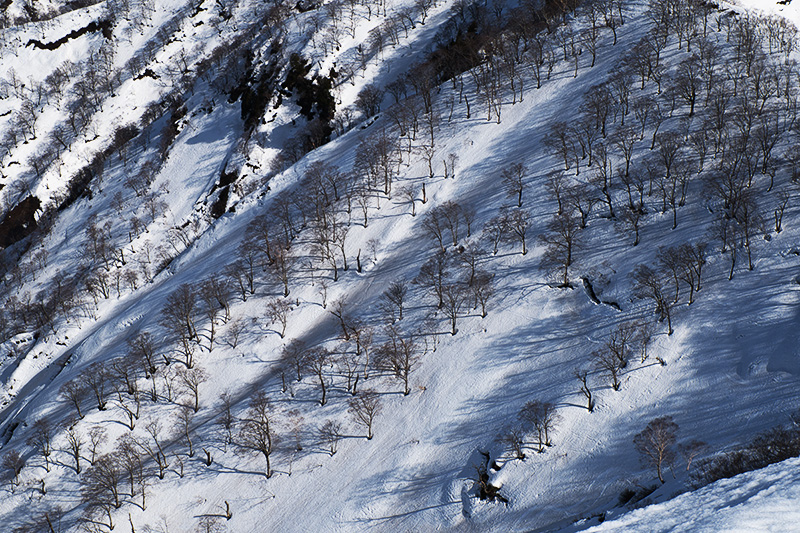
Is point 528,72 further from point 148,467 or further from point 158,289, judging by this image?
point 148,467

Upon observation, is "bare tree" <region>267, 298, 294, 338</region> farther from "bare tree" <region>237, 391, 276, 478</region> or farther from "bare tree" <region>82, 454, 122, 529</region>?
"bare tree" <region>82, 454, 122, 529</region>

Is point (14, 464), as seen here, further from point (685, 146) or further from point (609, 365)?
point (685, 146)

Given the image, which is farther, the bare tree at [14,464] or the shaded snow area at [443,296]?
the bare tree at [14,464]

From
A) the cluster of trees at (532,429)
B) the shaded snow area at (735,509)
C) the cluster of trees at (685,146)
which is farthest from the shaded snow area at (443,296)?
the cluster of trees at (685,146)

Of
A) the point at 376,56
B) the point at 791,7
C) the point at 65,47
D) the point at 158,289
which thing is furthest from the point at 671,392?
the point at 65,47

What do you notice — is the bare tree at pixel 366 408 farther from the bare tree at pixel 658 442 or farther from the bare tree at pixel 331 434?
the bare tree at pixel 658 442

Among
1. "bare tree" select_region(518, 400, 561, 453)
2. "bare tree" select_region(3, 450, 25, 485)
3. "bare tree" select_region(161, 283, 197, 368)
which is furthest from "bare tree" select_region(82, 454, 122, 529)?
"bare tree" select_region(518, 400, 561, 453)

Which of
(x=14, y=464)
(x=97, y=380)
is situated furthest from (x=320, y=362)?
(x=14, y=464)
